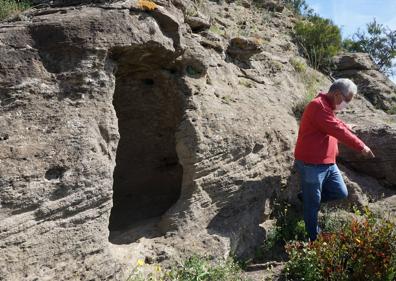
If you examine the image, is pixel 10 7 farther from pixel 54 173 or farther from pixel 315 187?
pixel 315 187

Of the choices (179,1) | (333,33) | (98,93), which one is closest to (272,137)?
(179,1)

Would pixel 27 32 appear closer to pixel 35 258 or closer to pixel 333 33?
pixel 35 258

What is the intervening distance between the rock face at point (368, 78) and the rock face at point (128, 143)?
3000 millimetres

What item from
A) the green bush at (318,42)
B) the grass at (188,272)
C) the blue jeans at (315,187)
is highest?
the green bush at (318,42)

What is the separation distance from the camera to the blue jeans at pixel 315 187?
5691mm

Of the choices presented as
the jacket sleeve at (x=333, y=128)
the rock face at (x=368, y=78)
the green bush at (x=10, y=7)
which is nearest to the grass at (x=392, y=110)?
the rock face at (x=368, y=78)

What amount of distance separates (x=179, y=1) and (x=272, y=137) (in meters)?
2.25

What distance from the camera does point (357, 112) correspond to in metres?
9.10

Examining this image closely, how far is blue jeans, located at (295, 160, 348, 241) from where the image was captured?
5.69m

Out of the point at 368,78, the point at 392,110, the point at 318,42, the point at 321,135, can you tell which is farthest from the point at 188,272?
the point at 318,42

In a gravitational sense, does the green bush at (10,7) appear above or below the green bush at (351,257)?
above

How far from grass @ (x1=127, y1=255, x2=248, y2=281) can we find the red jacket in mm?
1706

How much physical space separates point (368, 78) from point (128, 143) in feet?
21.6

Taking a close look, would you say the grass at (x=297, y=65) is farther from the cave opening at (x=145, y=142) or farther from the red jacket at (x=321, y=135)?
the cave opening at (x=145, y=142)
